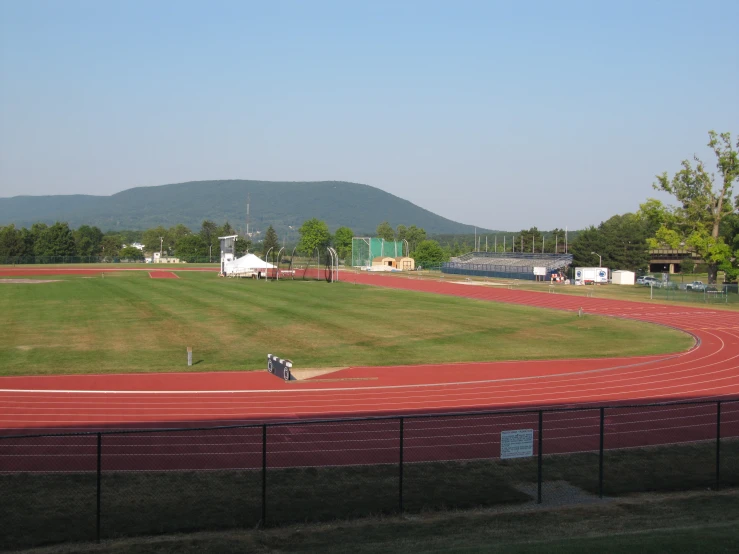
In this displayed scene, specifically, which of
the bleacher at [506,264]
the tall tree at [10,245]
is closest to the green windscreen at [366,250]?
the bleacher at [506,264]

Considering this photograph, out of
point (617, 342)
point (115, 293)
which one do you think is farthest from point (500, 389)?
point (115, 293)

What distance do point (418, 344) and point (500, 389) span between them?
1268 cm

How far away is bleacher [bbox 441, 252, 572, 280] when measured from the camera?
111262 millimetres

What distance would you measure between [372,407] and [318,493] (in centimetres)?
878

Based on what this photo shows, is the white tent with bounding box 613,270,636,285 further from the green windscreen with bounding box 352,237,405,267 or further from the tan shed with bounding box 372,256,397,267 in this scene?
the green windscreen with bounding box 352,237,405,267

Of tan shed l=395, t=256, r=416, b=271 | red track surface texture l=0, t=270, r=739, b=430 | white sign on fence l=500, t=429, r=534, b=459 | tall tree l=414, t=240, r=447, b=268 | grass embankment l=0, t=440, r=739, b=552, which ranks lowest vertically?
red track surface texture l=0, t=270, r=739, b=430

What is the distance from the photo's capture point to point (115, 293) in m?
68.4

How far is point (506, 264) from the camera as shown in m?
124

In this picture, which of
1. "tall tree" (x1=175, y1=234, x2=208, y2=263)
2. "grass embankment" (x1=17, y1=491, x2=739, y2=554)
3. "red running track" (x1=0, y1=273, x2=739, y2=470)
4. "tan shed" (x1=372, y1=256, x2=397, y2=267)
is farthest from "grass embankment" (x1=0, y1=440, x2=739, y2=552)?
"tall tree" (x1=175, y1=234, x2=208, y2=263)

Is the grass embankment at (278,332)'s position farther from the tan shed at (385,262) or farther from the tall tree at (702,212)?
the tan shed at (385,262)

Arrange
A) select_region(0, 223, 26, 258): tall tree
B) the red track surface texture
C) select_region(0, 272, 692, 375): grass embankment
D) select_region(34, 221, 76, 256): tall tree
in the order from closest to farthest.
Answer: the red track surface texture < select_region(0, 272, 692, 375): grass embankment < select_region(0, 223, 26, 258): tall tree < select_region(34, 221, 76, 256): tall tree

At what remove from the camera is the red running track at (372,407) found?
59.0 ft

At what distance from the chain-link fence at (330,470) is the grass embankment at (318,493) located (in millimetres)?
42

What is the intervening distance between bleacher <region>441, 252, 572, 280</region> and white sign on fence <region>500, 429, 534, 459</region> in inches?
3737
